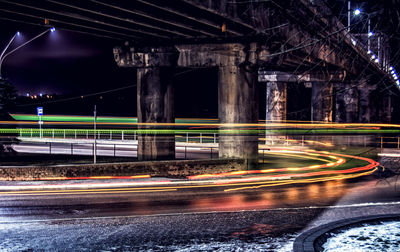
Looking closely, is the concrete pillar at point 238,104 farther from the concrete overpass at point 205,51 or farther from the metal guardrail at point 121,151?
the metal guardrail at point 121,151

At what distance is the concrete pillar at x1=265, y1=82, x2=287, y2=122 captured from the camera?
40.2 m

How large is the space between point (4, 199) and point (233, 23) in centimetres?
1178

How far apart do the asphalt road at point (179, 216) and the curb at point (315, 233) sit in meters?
0.42

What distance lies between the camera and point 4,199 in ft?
44.5

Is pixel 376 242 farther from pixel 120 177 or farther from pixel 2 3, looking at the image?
pixel 2 3

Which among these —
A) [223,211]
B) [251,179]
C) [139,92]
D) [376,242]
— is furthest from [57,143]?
[376,242]

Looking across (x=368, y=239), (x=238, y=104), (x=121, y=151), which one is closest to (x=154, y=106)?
(x=238, y=104)

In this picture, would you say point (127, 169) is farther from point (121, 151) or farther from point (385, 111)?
point (385, 111)

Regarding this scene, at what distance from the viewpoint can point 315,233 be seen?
8.21 m

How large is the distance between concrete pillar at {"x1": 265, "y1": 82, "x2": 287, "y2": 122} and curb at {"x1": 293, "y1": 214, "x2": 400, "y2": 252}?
101 feet

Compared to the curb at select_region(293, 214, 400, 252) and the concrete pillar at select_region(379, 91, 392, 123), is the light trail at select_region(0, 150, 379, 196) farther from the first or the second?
the concrete pillar at select_region(379, 91, 392, 123)

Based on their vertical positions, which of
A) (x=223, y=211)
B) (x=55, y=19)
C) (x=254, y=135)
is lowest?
(x=223, y=211)

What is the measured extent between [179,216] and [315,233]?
4112mm

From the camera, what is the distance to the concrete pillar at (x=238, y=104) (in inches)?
853
